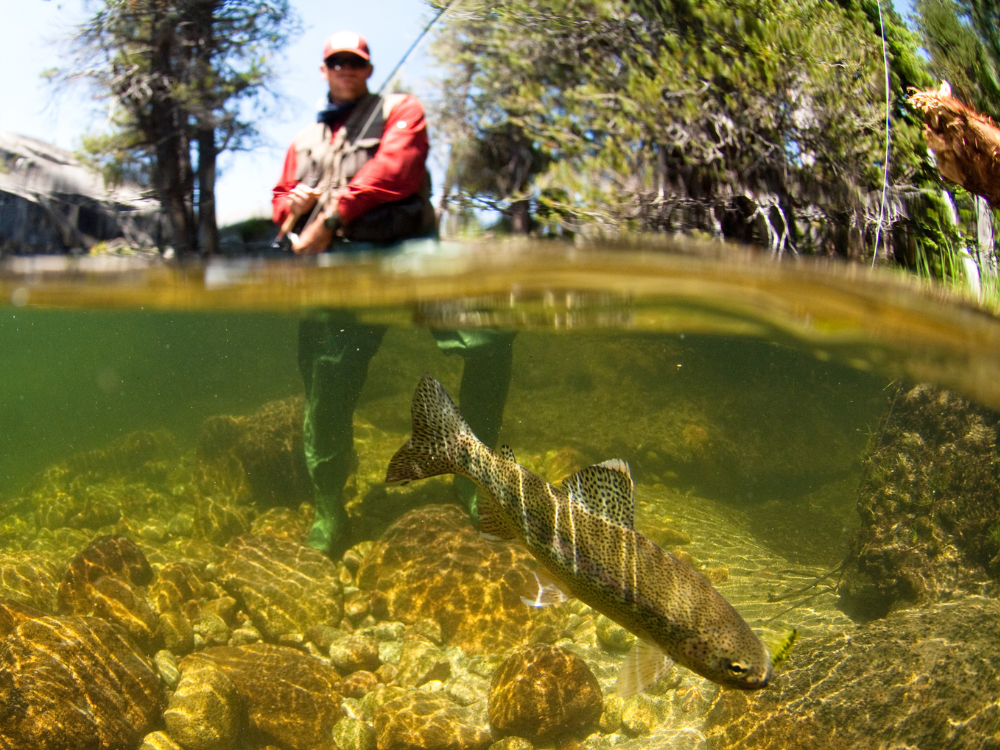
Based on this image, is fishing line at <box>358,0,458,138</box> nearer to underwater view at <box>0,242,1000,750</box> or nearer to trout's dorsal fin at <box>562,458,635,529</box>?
underwater view at <box>0,242,1000,750</box>

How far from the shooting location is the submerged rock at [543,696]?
6047 millimetres

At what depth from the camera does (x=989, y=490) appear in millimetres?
8367

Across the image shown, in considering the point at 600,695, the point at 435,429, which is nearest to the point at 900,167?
the point at 435,429

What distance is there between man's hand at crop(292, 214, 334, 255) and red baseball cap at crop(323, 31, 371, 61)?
1.27 metres

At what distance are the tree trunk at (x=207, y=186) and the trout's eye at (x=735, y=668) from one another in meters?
4.52

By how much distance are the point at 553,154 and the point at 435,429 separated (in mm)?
2016

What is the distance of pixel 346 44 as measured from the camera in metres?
3.65

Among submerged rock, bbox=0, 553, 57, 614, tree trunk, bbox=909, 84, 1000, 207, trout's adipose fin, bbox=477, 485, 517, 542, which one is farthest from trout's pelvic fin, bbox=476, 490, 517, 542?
submerged rock, bbox=0, 553, 57, 614

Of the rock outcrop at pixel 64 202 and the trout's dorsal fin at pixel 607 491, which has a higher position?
the rock outcrop at pixel 64 202

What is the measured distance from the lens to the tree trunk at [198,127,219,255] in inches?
158

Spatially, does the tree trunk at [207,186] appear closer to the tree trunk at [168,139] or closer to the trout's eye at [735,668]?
the tree trunk at [168,139]

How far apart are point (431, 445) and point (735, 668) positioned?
7.62ft

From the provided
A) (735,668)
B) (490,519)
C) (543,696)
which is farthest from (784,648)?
(543,696)

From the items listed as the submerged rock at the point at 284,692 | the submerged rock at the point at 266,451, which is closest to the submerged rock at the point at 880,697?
the submerged rock at the point at 284,692
